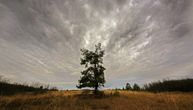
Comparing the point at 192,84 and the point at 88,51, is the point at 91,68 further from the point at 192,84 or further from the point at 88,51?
the point at 192,84

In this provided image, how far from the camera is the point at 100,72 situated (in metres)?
19.6

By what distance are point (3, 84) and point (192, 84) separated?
28538mm

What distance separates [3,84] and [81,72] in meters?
14.2

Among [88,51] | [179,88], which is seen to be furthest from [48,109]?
[179,88]

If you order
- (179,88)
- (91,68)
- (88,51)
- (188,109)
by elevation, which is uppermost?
(88,51)

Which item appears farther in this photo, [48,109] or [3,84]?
[3,84]

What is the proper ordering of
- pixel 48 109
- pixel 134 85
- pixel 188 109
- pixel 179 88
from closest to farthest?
pixel 48 109 < pixel 188 109 < pixel 179 88 < pixel 134 85

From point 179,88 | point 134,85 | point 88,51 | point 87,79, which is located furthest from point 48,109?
point 134,85

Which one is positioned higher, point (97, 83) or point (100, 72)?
point (100, 72)

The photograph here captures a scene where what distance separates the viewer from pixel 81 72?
19.4m

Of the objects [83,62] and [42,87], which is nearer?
[83,62]

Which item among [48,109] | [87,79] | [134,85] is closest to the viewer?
[48,109]

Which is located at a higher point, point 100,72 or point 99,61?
point 99,61

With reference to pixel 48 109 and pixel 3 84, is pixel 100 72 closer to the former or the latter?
pixel 48 109
